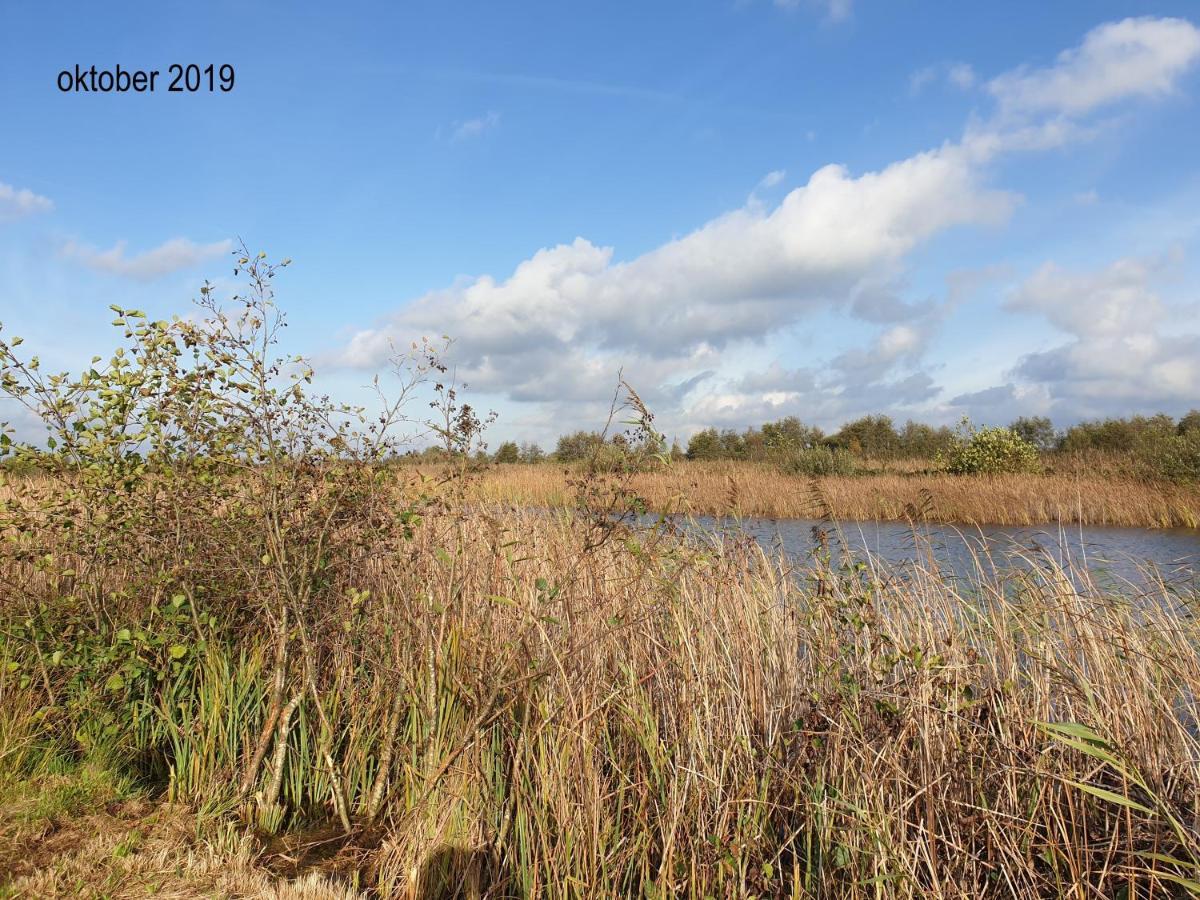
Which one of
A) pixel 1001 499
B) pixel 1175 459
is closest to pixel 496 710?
pixel 1001 499

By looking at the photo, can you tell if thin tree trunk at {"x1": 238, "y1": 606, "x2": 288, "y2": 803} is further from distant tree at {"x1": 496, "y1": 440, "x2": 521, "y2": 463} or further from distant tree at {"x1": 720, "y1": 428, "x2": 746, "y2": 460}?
distant tree at {"x1": 720, "y1": 428, "x2": 746, "y2": 460}

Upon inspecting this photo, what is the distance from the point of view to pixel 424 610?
348cm

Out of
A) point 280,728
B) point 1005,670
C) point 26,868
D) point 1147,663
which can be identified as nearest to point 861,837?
point 1005,670

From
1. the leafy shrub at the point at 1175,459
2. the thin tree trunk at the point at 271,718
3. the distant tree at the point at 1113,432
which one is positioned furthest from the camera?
the distant tree at the point at 1113,432

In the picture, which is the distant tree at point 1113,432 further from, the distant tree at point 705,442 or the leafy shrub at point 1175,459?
the distant tree at point 705,442

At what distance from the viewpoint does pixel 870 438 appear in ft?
140

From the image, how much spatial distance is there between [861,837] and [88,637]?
166 inches

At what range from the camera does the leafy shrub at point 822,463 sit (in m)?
26.1

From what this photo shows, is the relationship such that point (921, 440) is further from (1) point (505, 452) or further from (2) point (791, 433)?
(1) point (505, 452)

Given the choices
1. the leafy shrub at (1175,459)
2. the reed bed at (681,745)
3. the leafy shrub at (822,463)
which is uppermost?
the leafy shrub at (822,463)

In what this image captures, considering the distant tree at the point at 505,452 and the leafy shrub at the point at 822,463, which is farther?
the leafy shrub at the point at 822,463

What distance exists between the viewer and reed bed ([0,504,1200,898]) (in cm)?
279

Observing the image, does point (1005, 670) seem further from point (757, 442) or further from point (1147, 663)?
point (757, 442)

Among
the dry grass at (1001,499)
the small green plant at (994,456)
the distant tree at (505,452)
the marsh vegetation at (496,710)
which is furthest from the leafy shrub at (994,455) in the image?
the marsh vegetation at (496,710)
